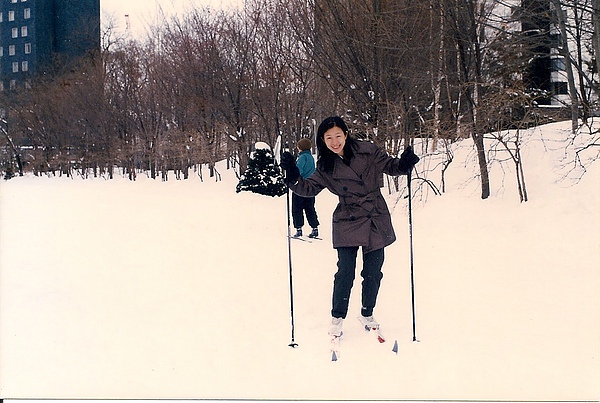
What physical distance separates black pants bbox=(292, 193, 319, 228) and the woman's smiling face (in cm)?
317

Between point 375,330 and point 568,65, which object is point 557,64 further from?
point 375,330

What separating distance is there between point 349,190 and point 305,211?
3147 millimetres

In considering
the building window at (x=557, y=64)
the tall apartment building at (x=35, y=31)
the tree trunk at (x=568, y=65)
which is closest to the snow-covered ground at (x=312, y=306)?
the tree trunk at (x=568, y=65)

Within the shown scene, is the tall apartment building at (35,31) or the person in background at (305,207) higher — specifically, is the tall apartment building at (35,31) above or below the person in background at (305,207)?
above

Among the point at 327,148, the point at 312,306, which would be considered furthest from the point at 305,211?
the point at 327,148

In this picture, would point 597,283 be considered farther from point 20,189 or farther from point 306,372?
point 20,189

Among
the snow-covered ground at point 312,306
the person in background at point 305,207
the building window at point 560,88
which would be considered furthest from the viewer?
the person in background at point 305,207

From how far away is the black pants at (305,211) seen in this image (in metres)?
6.05

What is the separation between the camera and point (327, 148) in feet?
9.57

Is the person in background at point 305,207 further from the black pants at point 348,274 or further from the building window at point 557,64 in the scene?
the black pants at point 348,274

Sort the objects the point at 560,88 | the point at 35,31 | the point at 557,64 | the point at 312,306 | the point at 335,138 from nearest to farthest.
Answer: the point at 335,138 < the point at 312,306 < the point at 35,31 < the point at 557,64 < the point at 560,88

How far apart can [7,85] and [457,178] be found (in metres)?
4.39

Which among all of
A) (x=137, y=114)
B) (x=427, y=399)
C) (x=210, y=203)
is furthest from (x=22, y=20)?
(x=137, y=114)

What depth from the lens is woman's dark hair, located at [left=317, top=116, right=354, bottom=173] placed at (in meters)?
2.89
